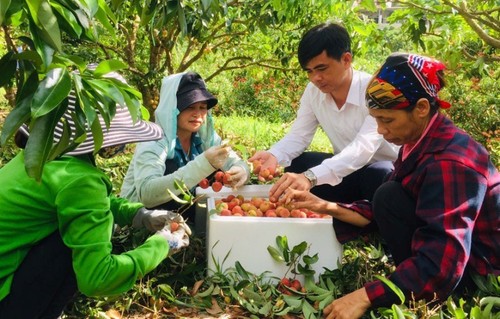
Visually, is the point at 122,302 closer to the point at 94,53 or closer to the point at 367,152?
the point at 367,152

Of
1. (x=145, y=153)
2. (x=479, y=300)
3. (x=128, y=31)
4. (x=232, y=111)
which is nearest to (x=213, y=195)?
(x=145, y=153)

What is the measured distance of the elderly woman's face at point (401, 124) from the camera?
1913mm

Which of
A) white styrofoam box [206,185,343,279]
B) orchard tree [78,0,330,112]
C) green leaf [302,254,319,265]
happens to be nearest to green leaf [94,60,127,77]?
white styrofoam box [206,185,343,279]

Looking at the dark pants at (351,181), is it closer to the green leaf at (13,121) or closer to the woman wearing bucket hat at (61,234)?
the woman wearing bucket hat at (61,234)

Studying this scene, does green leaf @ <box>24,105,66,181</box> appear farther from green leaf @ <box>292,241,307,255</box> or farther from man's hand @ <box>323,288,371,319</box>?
green leaf @ <box>292,241,307,255</box>

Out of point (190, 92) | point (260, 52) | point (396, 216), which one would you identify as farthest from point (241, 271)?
point (260, 52)

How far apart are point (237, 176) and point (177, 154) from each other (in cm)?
37

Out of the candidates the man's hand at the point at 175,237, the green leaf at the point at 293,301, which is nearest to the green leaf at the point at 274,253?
the green leaf at the point at 293,301

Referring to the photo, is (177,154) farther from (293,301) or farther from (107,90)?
(107,90)

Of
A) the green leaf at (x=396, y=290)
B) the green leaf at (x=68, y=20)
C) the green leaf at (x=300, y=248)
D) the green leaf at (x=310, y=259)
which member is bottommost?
the green leaf at (x=310, y=259)

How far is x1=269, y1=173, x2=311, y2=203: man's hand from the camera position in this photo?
2336mm

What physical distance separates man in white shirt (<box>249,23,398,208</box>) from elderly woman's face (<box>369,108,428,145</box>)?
0.54 m

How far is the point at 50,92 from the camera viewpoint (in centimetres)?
89

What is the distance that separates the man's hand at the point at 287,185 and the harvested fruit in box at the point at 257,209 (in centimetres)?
6
